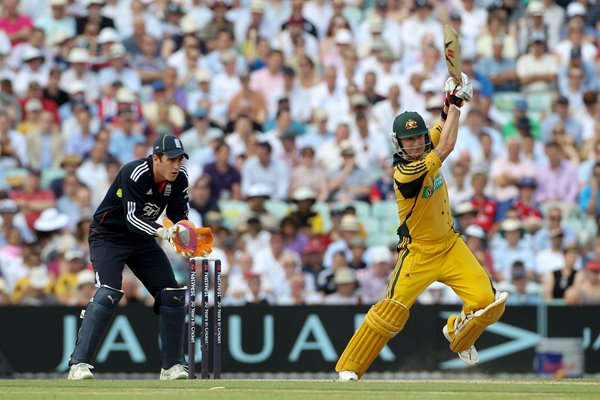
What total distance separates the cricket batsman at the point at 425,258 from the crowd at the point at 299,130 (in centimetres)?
443

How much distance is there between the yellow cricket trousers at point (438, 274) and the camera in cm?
1024

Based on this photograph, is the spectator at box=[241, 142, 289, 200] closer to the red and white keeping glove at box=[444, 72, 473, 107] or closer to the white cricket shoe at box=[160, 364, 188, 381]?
the white cricket shoe at box=[160, 364, 188, 381]

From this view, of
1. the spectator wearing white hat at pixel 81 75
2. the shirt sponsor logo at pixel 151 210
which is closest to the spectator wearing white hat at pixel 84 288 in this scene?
the spectator wearing white hat at pixel 81 75

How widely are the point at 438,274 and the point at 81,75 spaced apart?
8638 mm

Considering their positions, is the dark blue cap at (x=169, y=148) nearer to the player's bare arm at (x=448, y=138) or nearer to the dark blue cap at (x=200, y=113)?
the player's bare arm at (x=448, y=138)

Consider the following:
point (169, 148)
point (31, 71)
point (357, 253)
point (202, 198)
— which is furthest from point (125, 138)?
point (169, 148)

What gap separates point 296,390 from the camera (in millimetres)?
9375

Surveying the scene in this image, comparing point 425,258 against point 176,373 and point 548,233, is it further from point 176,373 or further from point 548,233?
point 548,233

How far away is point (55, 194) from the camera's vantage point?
1625cm

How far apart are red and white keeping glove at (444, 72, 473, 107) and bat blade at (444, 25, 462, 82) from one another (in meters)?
0.04

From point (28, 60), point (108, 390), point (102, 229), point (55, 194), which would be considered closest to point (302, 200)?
point (55, 194)

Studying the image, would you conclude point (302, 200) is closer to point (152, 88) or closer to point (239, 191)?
point (239, 191)

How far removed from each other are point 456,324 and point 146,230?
2508mm

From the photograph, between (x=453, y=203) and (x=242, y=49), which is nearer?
(x=453, y=203)
